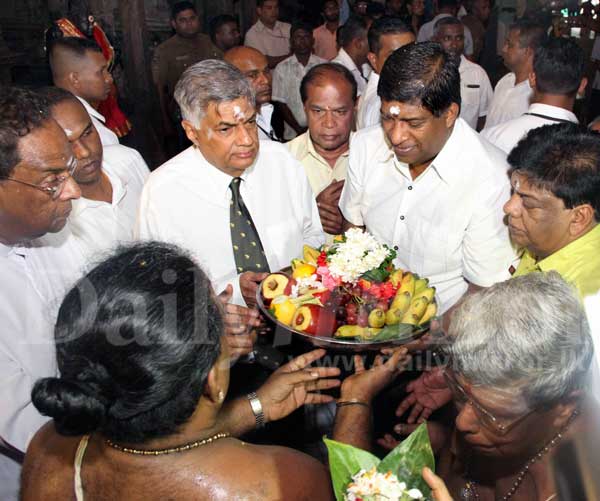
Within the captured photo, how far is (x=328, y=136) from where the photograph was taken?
3.57 metres

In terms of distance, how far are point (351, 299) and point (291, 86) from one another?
4.69 meters

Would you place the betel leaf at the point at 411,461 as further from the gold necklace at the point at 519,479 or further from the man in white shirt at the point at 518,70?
the man in white shirt at the point at 518,70

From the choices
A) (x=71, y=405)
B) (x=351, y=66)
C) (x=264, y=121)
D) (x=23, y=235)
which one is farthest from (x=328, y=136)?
(x=351, y=66)

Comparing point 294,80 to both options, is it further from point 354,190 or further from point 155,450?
point 155,450

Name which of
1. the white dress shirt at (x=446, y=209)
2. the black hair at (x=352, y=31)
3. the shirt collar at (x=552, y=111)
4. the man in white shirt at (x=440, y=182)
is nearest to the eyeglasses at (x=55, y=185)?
the man in white shirt at (x=440, y=182)

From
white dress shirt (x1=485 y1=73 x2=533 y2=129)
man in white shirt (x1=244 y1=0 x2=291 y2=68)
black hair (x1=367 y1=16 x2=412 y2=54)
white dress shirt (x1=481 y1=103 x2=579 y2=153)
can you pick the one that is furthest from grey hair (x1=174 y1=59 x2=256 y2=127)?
man in white shirt (x1=244 y1=0 x2=291 y2=68)

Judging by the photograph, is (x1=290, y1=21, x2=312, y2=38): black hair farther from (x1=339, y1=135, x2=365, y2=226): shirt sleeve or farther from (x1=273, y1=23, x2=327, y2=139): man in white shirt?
(x1=339, y1=135, x2=365, y2=226): shirt sleeve

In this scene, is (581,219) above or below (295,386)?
above

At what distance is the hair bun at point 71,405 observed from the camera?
125 cm

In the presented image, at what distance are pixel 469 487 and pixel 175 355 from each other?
116cm

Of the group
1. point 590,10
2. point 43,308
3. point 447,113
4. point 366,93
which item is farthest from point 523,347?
point 590,10

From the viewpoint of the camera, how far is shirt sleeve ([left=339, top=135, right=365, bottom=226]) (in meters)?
3.06

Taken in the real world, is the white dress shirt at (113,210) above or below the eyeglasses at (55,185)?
below

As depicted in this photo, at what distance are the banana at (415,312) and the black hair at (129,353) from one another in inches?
40.4
